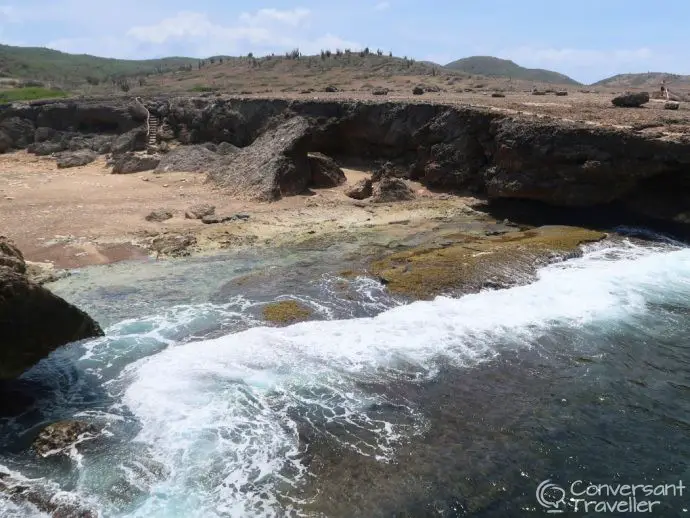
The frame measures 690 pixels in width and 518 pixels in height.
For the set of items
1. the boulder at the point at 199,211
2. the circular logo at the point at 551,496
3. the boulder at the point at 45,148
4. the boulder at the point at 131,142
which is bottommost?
the circular logo at the point at 551,496

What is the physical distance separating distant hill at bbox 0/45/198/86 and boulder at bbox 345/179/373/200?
51.5 m

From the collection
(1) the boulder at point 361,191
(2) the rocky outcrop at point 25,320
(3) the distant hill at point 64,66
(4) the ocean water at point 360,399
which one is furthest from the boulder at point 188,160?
(3) the distant hill at point 64,66

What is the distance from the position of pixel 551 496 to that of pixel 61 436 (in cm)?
607

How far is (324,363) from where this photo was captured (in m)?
9.46

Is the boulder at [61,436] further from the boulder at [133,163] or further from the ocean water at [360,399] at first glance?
the boulder at [133,163]

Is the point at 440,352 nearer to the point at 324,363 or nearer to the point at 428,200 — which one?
the point at 324,363

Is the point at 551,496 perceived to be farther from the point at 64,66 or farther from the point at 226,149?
the point at 64,66

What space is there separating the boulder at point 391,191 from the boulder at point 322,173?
90.6 inches

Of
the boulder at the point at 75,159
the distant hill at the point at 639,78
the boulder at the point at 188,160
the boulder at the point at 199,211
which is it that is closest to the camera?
the boulder at the point at 199,211

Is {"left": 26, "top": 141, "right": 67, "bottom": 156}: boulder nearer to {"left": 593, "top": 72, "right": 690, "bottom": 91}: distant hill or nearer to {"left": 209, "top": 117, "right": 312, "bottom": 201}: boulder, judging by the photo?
{"left": 209, "top": 117, "right": 312, "bottom": 201}: boulder

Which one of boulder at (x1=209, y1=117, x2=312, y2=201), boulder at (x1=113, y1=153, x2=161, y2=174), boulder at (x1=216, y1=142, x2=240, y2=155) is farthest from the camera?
boulder at (x1=216, y1=142, x2=240, y2=155)

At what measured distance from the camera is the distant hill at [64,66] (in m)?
67.1

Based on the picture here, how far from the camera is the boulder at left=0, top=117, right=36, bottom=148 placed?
2944 cm

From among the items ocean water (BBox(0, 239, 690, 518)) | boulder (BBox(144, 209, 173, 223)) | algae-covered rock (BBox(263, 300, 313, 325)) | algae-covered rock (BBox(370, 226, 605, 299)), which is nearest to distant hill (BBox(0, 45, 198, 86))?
boulder (BBox(144, 209, 173, 223))
